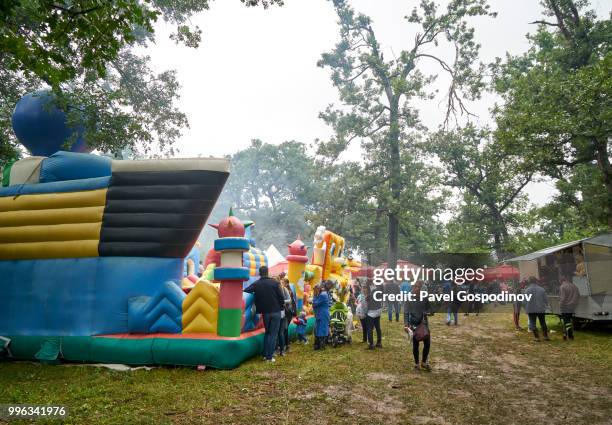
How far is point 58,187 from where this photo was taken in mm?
8133

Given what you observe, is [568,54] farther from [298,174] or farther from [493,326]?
[298,174]

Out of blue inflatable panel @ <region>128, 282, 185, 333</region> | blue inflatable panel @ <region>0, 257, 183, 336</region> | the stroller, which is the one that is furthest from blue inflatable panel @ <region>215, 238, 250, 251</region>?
the stroller

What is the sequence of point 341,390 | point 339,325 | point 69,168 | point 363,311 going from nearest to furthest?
1. point 341,390
2. point 69,168
3. point 363,311
4. point 339,325

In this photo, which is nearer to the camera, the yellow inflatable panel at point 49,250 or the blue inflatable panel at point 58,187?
the yellow inflatable panel at point 49,250

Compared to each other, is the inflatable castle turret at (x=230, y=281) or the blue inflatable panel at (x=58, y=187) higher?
the blue inflatable panel at (x=58, y=187)

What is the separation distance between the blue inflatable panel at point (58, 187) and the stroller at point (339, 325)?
5.86m

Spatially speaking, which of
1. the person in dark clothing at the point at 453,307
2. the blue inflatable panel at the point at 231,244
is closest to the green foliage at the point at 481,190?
the person in dark clothing at the point at 453,307

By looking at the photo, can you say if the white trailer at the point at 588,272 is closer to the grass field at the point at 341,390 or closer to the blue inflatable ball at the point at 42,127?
the grass field at the point at 341,390

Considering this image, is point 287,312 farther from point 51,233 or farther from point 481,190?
point 481,190

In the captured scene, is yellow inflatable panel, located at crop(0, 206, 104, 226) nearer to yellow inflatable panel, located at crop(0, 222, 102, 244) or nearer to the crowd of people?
yellow inflatable panel, located at crop(0, 222, 102, 244)

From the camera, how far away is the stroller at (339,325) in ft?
32.6

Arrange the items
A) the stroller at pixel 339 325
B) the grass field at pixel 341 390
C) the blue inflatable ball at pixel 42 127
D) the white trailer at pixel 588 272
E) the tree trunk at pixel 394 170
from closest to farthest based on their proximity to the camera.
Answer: the grass field at pixel 341 390 < the blue inflatable ball at pixel 42 127 < the stroller at pixel 339 325 < the white trailer at pixel 588 272 < the tree trunk at pixel 394 170

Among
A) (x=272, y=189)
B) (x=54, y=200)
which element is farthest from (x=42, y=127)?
(x=272, y=189)

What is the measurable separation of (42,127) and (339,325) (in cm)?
808
